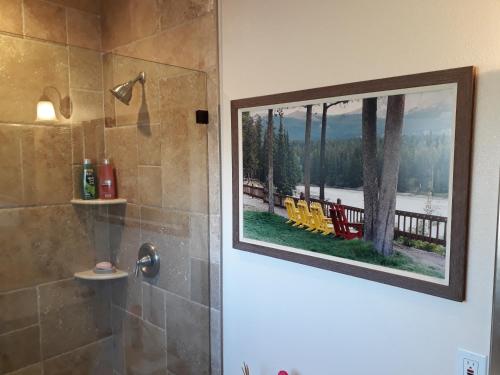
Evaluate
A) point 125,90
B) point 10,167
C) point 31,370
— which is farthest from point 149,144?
point 31,370

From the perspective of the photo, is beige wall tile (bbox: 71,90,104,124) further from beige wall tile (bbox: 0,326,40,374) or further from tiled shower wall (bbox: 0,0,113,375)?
beige wall tile (bbox: 0,326,40,374)

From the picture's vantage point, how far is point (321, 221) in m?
1.31

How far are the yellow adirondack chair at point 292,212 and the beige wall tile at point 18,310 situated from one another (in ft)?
5.05

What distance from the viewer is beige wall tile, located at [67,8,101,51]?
2.18 m

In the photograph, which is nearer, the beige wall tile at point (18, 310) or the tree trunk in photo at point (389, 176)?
the tree trunk in photo at point (389, 176)

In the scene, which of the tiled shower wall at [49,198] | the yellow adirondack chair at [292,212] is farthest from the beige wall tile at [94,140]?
the yellow adirondack chair at [292,212]

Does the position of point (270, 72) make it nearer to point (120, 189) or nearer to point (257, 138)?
point (257, 138)

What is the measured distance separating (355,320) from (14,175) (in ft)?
5.83

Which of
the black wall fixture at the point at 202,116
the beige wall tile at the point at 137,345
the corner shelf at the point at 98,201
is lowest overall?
the beige wall tile at the point at 137,345

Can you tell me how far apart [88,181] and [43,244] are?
0.42 metres

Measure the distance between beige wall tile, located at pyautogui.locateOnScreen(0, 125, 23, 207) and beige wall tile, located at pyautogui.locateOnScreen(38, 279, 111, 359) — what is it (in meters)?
0.53

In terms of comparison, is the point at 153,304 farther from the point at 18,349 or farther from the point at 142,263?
the point at 18,349

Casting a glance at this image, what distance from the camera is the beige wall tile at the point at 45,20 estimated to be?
78.5 inches

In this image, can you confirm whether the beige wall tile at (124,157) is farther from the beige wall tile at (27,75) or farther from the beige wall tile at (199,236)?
the beige wall tile at (199,236)
